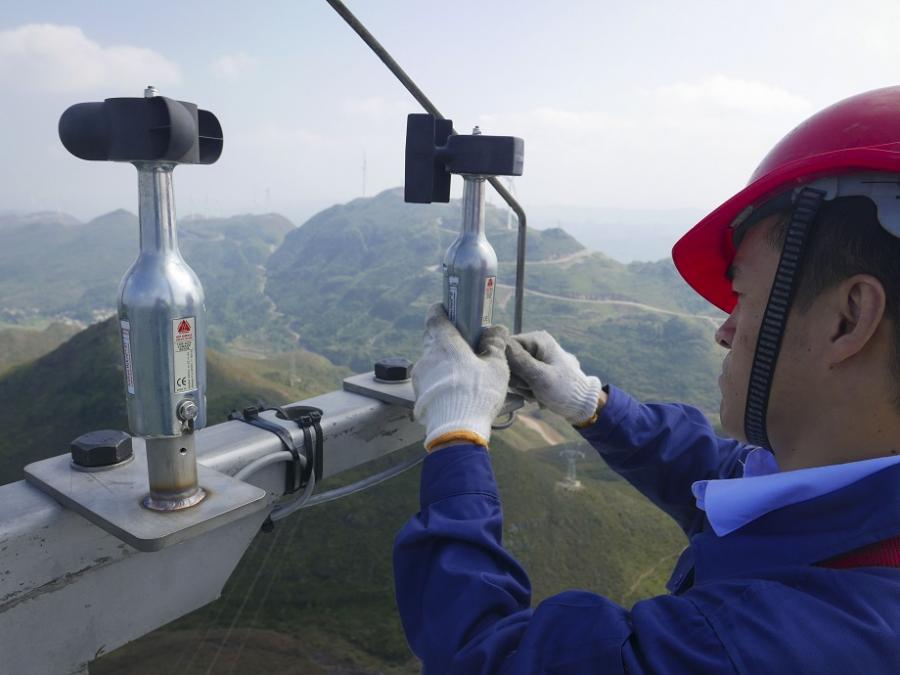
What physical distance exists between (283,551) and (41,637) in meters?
19.5

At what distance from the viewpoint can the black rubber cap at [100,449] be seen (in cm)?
152

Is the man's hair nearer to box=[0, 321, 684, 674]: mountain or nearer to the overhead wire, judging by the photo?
the overhead wire

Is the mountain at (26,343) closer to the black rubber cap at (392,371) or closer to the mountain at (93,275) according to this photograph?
the mountain at (93,275)

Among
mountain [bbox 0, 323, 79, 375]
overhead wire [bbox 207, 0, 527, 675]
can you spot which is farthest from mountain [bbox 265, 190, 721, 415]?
overhead wire [bbox 207, 0, 527, 675]

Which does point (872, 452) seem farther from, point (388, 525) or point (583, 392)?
point (388, 525)

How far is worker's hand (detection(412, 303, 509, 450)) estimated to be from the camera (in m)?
1.98

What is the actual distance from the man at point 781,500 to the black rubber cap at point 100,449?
0.71m

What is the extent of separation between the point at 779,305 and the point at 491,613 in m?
0.98

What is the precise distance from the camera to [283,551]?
64.0 ft

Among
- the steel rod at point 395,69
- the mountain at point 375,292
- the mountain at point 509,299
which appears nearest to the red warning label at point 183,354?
the steel rod at point 395,69

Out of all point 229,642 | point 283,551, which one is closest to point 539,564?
point 283,551

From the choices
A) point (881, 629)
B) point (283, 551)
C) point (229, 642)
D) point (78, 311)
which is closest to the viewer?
point (881, 629)

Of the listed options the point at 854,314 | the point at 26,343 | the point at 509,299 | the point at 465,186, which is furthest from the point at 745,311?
the point at 509,299

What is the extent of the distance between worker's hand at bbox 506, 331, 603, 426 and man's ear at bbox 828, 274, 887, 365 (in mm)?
1204
